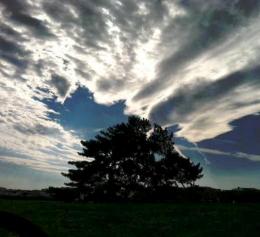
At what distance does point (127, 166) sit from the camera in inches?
2510

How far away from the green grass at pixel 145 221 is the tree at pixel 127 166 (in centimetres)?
3146

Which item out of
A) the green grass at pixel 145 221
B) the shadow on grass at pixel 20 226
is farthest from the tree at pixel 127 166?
the shadow on grass at pixel 20 226

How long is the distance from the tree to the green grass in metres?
31.5

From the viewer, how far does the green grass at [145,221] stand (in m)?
21.2

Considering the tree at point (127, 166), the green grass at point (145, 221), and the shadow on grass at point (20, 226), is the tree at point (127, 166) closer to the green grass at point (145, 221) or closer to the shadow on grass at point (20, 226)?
the green grass at point (145, 221)

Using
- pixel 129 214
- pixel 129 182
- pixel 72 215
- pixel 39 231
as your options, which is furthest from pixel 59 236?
pixel 129 182

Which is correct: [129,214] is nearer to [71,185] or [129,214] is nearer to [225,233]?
[225,233]

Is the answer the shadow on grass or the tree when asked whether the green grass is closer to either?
the shadow on grass

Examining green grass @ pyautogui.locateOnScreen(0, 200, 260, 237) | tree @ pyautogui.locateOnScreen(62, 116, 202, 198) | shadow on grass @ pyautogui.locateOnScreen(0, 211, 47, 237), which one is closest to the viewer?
shadow on grass @ pyautogui.locateOnScreen(0, 211, 47, 237)

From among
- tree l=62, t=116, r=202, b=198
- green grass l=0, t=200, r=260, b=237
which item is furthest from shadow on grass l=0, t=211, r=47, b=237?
tree l=62, t=116, r=202, b=198

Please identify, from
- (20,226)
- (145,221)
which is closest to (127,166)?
(145,221)

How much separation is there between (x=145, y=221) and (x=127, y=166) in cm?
3919

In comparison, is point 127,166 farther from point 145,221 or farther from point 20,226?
point 20,226

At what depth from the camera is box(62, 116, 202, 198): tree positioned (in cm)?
6216
